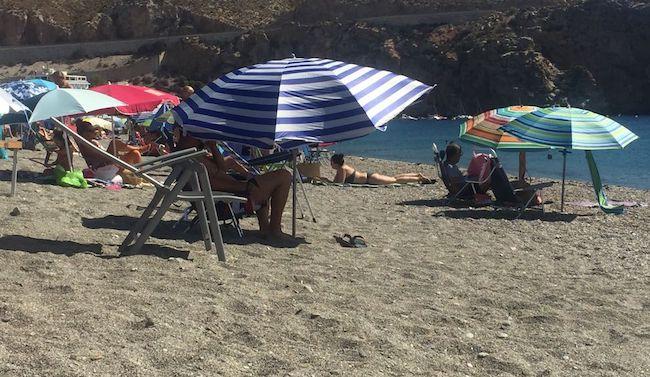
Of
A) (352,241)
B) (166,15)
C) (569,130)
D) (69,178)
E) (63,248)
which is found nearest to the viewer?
(63,248)

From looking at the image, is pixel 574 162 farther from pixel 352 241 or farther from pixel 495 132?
pixel 352 241

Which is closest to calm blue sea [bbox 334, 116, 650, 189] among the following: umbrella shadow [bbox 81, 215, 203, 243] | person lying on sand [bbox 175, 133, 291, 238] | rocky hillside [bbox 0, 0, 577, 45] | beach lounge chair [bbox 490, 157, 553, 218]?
beach lounge chair [bbox 490, 157, 553, 218]

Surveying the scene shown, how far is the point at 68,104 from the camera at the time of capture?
807 centimetres

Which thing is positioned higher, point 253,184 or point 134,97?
point 134,97

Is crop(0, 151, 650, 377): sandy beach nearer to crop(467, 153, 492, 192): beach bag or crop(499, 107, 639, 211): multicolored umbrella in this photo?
crop(499, 107, 639, 211): multicolored umbrella

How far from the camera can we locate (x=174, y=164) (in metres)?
5.25

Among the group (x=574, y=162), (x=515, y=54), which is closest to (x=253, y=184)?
(x=574, y=162)

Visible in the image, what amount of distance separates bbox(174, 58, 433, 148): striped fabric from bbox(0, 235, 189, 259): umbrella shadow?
95 cm

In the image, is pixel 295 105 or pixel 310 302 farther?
pixel 295 105

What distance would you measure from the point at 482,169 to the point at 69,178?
4.79 metres

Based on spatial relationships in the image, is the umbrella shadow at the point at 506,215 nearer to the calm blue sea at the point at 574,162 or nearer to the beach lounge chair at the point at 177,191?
the beach lounge chair at the point at 177,191

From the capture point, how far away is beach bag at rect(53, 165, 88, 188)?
8570 millimetres

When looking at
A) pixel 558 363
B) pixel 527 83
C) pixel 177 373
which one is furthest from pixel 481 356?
pixel 527 83

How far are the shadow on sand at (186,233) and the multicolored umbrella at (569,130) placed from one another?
3.47 m
